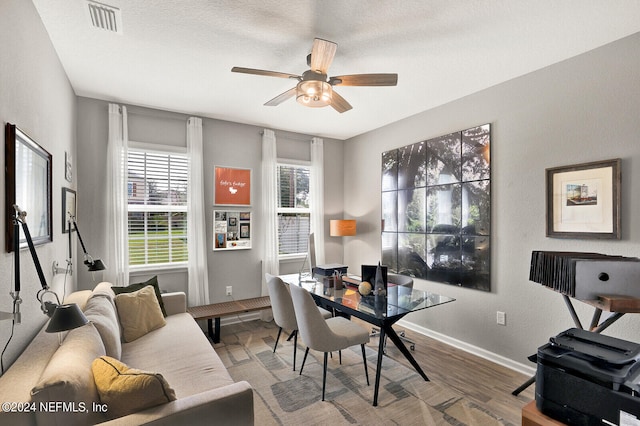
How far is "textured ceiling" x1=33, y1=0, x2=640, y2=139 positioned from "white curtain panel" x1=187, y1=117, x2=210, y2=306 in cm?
61

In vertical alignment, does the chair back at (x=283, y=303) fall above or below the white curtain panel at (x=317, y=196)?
below

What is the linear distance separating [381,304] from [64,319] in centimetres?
209

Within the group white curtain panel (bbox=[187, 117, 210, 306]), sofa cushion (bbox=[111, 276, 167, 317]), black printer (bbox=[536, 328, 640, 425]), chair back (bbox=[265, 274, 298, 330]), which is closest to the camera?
black printer (bbox=[536, 328, 640, 425])

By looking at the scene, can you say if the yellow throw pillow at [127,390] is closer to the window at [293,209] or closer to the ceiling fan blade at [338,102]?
the ceiling fan blade at [338,102]

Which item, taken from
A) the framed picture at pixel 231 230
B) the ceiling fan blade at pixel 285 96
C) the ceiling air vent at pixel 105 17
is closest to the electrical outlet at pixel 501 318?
the ceiling fan blade at pixel 285 96

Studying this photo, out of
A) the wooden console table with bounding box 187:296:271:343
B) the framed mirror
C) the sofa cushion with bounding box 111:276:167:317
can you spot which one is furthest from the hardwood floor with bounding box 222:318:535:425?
the framed mirror

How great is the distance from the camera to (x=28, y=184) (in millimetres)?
1708

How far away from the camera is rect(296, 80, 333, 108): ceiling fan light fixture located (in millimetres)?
2350

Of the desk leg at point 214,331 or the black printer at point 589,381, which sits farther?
the desk leg at point 214,331

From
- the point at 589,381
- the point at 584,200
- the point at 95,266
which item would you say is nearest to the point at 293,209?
the point at 95,266

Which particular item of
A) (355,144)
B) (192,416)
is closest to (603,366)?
(192,416)

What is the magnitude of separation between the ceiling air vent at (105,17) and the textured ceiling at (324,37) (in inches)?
1.6

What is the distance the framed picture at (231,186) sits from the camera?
4.11 m

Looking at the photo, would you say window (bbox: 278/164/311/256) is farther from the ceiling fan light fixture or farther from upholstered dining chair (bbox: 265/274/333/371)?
the ceiling fan light fixture
